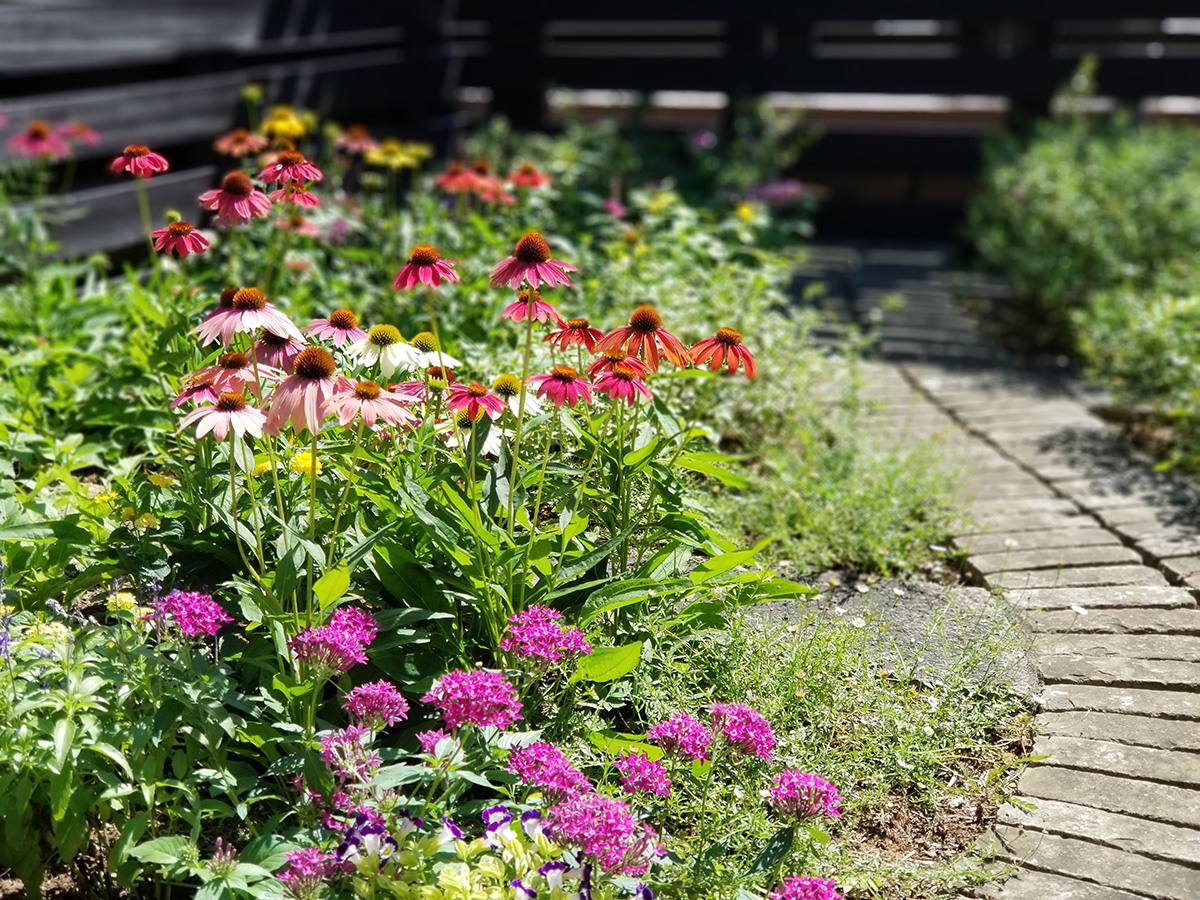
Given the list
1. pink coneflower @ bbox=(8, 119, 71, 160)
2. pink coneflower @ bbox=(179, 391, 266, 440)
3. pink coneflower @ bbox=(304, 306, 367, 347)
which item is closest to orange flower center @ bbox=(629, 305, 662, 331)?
pink coneflower @ bbox=(304, 306, 367, 347)

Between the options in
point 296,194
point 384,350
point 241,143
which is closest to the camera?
point 384,350

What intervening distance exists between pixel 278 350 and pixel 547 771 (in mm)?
947

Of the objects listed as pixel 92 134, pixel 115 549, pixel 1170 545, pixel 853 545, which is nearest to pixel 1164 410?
pixel 1170 545

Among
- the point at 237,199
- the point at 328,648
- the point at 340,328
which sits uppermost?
the point at 237,199

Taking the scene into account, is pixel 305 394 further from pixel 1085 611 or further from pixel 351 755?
pixel 1085 611

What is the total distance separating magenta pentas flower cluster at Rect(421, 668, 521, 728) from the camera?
196 cm

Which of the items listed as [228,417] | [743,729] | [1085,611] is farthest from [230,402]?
[1085,611]

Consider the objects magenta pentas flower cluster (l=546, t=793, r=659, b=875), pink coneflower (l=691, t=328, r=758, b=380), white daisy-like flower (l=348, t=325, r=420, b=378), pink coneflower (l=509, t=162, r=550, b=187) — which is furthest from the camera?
pink coneflower (l=509, t=162, r=550, b=187)

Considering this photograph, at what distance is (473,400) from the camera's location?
2246 mm

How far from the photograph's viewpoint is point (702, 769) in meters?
2.19

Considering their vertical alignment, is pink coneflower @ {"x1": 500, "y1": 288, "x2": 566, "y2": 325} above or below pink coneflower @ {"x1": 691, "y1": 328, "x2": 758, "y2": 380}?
above

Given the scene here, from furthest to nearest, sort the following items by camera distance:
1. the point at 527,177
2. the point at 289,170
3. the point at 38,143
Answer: the point at 527,177 < the point at 38,143 < the point at 289,170

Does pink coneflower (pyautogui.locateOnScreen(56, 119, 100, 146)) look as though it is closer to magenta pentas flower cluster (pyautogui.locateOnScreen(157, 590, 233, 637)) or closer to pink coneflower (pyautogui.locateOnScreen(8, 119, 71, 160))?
pink coneflower (pyautogui.locateOnScreen(8, 119, 71, 160))

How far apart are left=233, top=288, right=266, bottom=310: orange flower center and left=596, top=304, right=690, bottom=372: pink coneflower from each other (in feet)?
2.22
